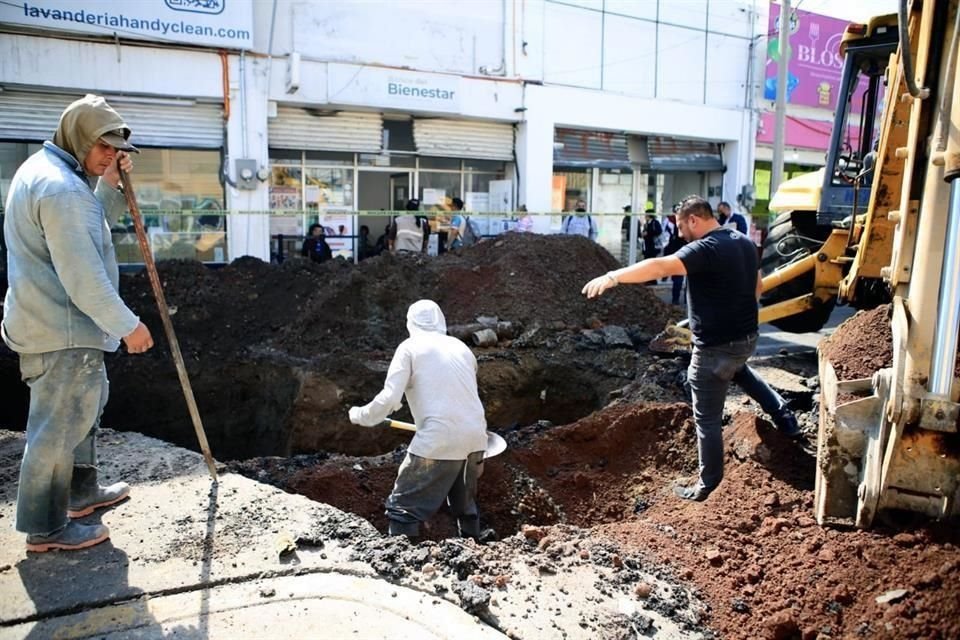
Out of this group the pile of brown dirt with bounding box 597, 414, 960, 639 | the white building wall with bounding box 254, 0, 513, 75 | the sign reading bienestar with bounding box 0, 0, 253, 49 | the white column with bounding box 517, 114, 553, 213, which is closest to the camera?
the pile of brown dirt with bounding box 597, 414, 960, 639

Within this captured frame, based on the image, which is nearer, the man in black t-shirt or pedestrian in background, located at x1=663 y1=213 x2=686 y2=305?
the man in black t-shirt

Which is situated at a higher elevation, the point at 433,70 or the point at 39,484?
the point at 433,70

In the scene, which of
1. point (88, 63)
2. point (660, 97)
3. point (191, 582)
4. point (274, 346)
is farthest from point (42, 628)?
point (660, 97)

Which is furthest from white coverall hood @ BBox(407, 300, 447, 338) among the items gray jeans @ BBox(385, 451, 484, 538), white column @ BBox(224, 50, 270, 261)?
white column @ BBox(224, 50, 270, 261)

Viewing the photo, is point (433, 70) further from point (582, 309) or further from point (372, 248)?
point (582, 309)

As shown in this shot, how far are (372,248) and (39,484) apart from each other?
43.9ft

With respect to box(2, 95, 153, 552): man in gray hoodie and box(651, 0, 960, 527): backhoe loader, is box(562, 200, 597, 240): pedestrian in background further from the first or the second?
box(2, 95, 153, 552): man in gray hoodie

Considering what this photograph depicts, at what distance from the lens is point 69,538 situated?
388cm

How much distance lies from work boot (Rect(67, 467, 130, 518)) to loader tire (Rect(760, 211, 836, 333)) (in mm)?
7171

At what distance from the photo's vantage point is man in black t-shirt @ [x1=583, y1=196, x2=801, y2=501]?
16.1ft

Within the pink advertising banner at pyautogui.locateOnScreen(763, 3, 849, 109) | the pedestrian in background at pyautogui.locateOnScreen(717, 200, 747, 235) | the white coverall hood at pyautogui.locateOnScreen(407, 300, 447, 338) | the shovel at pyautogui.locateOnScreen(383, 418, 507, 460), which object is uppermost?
the pink advertising banner at pyautogui.locateOnScreen(763, 3, 849, 109)

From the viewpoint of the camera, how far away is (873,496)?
3.59 metres

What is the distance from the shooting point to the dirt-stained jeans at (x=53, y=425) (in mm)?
3703

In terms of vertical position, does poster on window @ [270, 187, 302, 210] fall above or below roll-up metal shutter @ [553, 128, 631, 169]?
below
